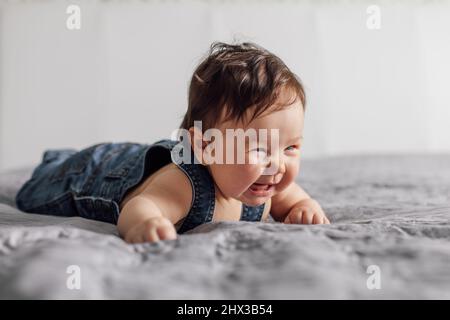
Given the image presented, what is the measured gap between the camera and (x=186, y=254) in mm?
635

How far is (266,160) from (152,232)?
233 millimetres

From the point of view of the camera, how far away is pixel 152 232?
2.35 ft

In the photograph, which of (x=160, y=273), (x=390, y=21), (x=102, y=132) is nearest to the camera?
(x=160, y=273)

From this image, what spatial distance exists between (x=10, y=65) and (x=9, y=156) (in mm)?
414

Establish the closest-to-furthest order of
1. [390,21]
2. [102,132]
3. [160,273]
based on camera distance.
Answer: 1. [160,273]
2. [102,132]
3. [390,21]

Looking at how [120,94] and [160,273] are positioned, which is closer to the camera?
[160,273]

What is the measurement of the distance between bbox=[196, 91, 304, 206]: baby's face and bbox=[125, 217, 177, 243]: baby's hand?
17 cm

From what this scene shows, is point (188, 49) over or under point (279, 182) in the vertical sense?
over

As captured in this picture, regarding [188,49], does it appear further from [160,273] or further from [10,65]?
[160,273]

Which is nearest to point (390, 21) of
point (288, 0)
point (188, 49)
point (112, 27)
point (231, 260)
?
point (288, 0)

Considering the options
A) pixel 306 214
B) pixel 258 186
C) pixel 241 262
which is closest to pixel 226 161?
pixel 258 186

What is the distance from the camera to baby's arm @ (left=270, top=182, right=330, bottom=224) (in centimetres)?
95

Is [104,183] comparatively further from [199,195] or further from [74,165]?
[199,195]

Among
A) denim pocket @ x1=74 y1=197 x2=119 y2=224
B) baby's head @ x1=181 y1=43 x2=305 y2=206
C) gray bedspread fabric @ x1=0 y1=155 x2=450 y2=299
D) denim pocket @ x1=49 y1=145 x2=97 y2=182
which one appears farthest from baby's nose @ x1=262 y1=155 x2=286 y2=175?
denim pocket @ x1=49 y1=145 x2=97 y2=182
